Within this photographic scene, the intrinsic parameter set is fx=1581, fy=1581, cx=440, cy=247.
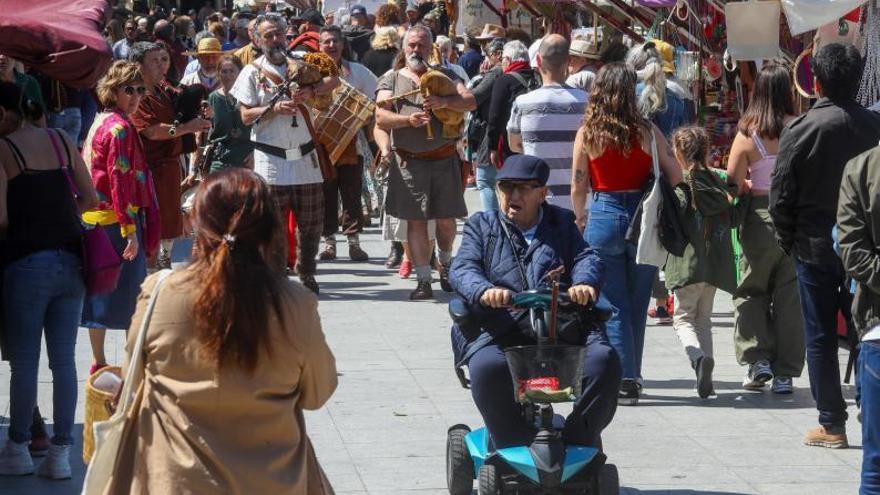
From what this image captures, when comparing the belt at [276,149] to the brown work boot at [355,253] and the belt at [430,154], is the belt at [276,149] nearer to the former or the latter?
the belt at [430,154]

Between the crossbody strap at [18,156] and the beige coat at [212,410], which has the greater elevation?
the crossbody strap at [18,156]

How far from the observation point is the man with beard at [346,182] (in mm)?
12742

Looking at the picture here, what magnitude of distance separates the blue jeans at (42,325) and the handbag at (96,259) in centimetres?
4

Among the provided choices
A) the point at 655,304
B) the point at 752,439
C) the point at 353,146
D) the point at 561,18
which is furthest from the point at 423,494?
the point at 561,18

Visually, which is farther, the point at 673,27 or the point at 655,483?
the point at 673,27

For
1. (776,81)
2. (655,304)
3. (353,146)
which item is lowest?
(655,304)

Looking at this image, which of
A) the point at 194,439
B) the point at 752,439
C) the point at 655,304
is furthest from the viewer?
the point at 655,304

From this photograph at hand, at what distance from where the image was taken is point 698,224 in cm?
870

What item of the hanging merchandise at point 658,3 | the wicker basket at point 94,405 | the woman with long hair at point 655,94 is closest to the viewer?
the wicker basket at point 94,405

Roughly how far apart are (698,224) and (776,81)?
0.93m

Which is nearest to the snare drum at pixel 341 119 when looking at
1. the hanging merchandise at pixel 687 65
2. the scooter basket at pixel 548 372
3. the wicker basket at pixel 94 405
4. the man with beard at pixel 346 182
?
the man with beard at pixel 346 182

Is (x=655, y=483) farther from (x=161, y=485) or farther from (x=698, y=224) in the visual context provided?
(x=161, y=485)

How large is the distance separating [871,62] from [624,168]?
2921mm

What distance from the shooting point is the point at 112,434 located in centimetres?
397
